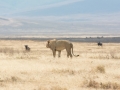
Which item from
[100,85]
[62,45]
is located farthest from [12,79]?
[62,45]

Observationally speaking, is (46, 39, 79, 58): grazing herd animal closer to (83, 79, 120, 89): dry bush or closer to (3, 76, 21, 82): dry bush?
(3, 76, 21, 82): dry bush

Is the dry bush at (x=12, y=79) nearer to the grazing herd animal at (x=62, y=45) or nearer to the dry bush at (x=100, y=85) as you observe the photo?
the dry bush at (x=100, y=85)

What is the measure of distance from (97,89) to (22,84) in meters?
3.01

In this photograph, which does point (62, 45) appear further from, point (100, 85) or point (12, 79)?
point (100, 85)

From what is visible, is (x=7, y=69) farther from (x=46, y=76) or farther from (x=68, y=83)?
(x=68, y=83)

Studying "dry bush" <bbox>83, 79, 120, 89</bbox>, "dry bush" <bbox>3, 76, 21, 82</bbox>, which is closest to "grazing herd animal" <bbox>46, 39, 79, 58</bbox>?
"dry bush" <bbox>3, 76, 21, 82</bbox>

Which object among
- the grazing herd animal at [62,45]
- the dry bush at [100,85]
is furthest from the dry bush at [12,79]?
the grazing herd animal at [62,45]

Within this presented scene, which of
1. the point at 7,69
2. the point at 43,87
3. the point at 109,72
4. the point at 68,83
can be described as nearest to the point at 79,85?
the point at 68,83

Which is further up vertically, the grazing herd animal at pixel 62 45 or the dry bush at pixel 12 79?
the grazing herd animal at pixel 62 45

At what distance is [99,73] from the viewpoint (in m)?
18.1

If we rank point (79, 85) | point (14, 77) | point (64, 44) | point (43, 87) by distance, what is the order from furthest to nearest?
point (64, 44) < point (14, 77) < point (79, 85) < point (43, 87)

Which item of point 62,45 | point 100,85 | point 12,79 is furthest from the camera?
point 62,45

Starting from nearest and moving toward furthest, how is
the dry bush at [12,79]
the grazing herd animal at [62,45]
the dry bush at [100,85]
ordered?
1. the dry bush at [100,85]
2. the dry bush at [12,79]
3. the grazing herd animal at [62,45]

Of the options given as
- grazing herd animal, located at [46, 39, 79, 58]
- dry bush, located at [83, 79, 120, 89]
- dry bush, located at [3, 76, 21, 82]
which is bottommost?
dry bush, located at [83, 79, 120, 89]
